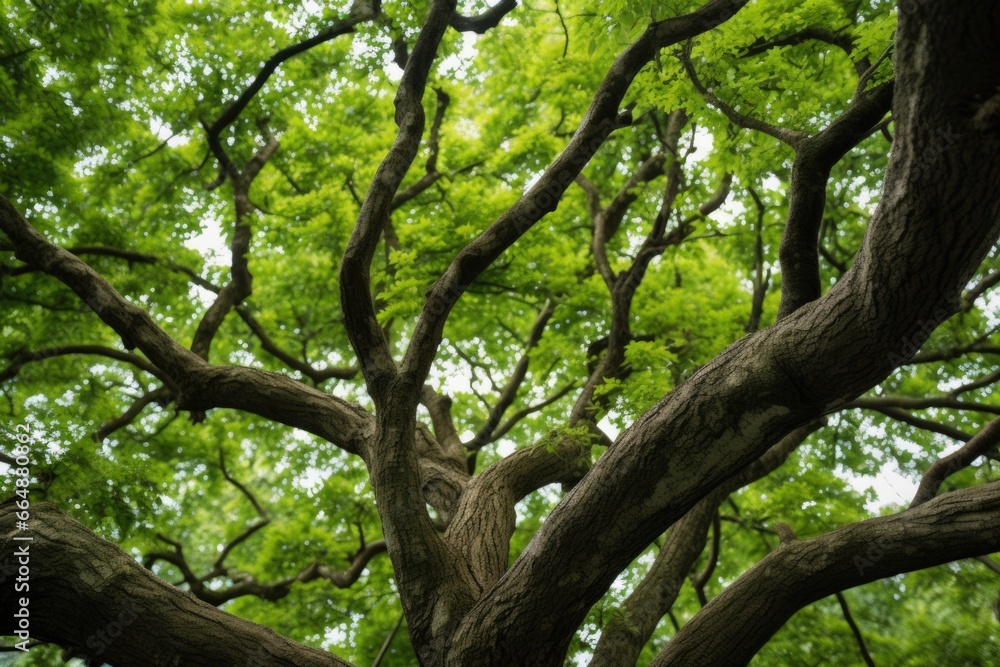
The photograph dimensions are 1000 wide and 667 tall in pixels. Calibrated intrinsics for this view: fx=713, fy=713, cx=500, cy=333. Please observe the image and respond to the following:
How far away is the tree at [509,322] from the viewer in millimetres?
3279

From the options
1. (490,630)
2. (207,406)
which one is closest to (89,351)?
(207,406)

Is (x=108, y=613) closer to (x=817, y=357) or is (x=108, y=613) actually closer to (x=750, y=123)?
(x=817, y=357)

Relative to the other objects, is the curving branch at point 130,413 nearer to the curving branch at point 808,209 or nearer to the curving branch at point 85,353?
the curving branch at point 85,353

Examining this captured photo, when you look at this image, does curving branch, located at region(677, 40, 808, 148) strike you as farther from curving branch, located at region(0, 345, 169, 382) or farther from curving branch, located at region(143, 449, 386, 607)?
curving branch, located at region(143, 449, 386, 607)

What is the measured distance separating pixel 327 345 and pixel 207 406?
546cm

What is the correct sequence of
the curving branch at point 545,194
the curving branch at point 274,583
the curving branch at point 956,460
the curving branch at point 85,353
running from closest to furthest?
1. the curving branch at point 545,194
2. the curving branch at point 956,460
3. the curving branch at point 85,353
4. the curving branch at point 274,583

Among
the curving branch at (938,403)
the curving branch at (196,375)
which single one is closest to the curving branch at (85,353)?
the curving branch at (196,375)

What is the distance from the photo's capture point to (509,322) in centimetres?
1034

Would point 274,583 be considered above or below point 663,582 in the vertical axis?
above

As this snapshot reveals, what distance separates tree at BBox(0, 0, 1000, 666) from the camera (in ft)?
10.8

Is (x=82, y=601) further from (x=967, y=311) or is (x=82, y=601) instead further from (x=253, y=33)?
(x=967, y=311)

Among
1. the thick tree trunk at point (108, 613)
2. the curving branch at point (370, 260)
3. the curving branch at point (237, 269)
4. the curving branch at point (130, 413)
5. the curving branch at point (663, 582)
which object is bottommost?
the thick tree trunk at point (108, 613)

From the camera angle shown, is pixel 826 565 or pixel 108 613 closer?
pixel 108 613

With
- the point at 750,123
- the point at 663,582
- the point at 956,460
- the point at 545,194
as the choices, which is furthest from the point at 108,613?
the point at 956,460
